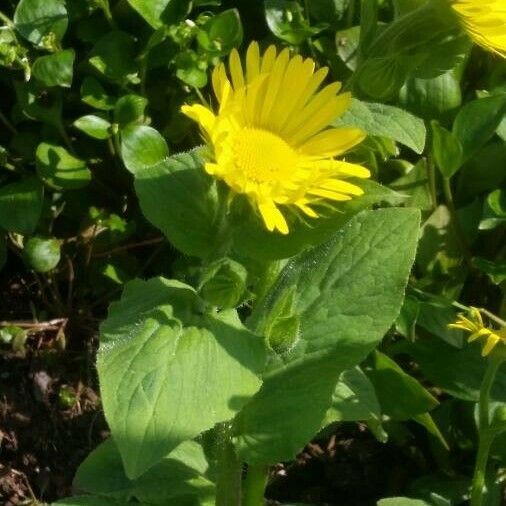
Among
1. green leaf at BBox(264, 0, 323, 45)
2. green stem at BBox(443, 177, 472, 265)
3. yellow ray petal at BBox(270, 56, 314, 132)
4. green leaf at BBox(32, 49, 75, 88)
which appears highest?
yellow ray petal at BBox(270, 56, 314, 132)

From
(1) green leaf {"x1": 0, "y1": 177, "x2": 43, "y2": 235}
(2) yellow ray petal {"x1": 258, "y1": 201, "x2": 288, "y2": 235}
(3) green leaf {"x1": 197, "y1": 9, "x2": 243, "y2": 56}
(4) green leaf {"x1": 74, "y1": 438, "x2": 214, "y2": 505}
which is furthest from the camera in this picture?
(1) green leaf {"x1": 0, "y1": 177, "x2": 43, "y2": 235}

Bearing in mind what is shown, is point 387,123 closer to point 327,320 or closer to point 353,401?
point 327,320

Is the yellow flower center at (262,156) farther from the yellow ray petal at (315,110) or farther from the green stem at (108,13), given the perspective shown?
the green stem at (108,13)

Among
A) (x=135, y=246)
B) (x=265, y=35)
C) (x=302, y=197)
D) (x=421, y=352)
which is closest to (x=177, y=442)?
(x=302, y=197)

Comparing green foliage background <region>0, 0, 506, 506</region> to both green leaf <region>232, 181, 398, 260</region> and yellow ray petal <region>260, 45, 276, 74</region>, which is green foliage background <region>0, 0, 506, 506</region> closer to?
green leaf <region>232, 181, 398, 260</region>

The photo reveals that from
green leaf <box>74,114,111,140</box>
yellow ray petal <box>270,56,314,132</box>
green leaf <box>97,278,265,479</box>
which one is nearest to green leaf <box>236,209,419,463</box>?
green leaf <box>97,278,265,479</box>

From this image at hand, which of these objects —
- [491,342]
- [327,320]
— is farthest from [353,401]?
[491,342]

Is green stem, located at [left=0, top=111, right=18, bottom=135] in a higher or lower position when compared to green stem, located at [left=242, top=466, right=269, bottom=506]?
higher
